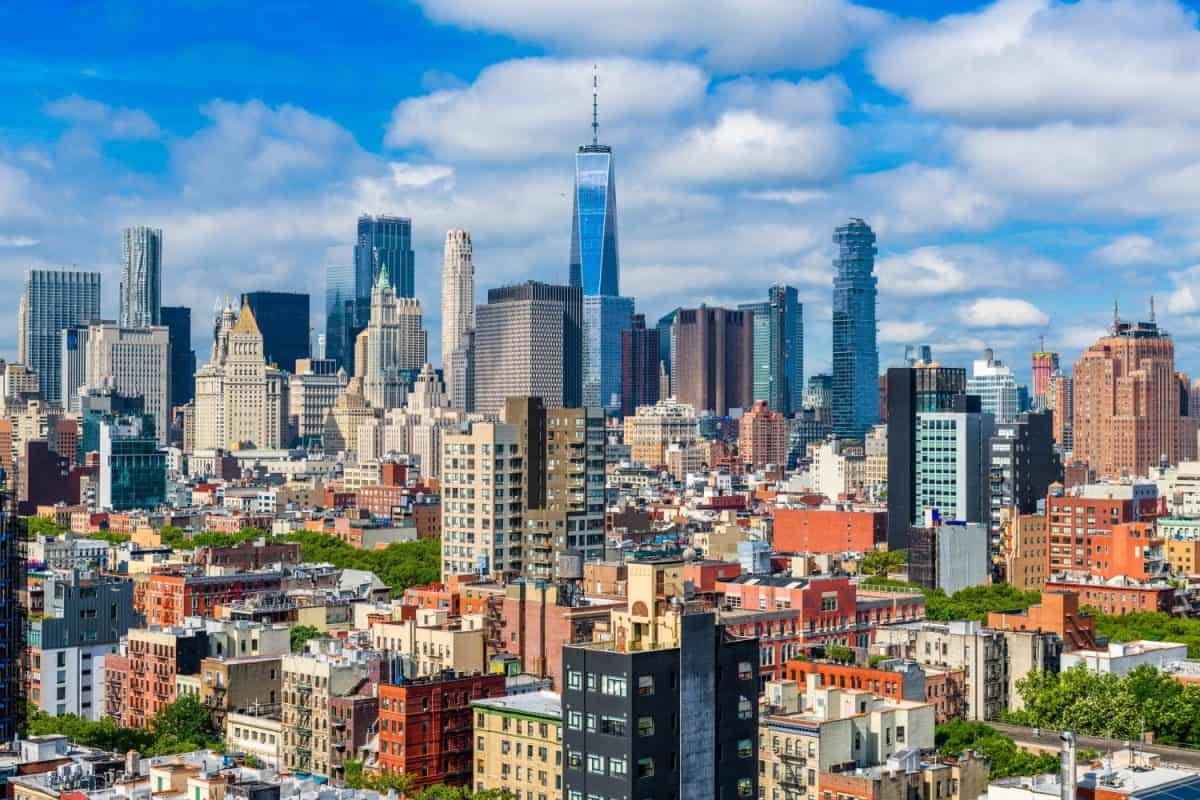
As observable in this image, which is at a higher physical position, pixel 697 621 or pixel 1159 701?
pixel 697 621

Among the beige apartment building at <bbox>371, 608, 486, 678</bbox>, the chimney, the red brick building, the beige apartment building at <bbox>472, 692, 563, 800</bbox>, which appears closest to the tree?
the beige apartment building at <bbox>371, 608, 486, 678</bbox>

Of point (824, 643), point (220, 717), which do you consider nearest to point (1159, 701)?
point (824, 643)

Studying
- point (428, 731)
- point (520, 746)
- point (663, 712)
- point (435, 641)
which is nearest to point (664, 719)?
point (663, 712)

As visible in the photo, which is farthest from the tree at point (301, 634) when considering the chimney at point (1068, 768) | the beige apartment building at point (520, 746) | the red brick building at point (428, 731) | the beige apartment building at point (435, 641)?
the chimney at point (1068, 768)

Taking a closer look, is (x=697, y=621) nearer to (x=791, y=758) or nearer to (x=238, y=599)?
(x=791, y=758)

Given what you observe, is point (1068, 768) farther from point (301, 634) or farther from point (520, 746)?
point (301, 634)

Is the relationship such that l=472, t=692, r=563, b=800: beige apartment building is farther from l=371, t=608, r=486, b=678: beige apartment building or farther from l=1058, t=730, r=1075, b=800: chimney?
l=1058, t=730, r=1075, b=800: chimney
